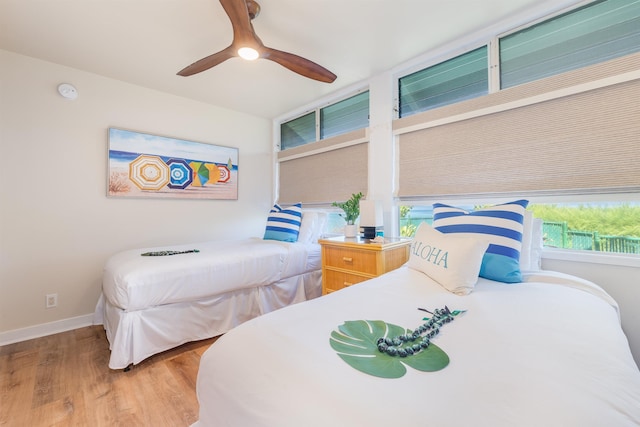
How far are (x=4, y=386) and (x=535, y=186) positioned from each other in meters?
3.59

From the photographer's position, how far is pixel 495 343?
0.77 m

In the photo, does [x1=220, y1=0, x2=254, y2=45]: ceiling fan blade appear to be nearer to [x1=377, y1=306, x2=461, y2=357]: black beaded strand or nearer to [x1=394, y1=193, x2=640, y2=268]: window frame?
[x1=377, y1=306, x2=461, y2=357]: black beaded strand

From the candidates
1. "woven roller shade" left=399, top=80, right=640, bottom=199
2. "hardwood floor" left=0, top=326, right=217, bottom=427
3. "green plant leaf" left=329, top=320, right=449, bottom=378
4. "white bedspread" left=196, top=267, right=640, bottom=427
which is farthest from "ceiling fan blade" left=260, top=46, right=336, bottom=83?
"hardwood floor" left=0, top=326, right=217, bottom=427

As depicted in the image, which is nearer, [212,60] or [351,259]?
[212,60]

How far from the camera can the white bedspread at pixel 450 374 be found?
1.70ft

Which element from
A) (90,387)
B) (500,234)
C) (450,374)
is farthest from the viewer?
(90,387)

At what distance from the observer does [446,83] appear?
7.62 feet

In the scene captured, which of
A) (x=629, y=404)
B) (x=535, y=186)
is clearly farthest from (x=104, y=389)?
(x=535, y=186)

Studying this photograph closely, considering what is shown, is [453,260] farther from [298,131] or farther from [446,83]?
[298,131]

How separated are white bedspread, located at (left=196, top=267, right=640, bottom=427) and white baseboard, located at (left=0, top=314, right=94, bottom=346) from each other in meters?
2.57

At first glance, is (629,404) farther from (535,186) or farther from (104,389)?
(104,389)

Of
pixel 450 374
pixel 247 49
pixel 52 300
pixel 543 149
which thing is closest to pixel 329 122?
pixel 247 49

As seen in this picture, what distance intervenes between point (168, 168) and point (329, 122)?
1960 mm

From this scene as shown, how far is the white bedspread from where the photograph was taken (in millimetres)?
519
